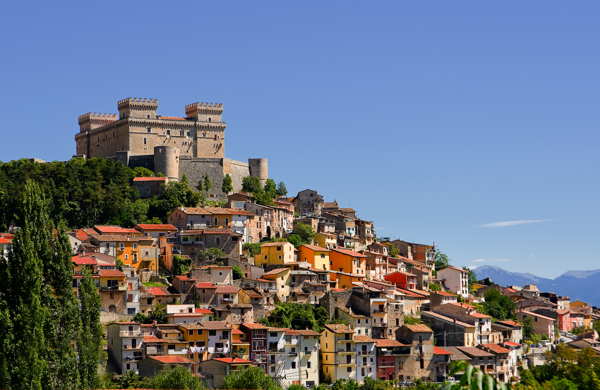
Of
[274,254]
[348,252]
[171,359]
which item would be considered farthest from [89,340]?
[348,252]

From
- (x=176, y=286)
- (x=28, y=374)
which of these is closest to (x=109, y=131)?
(x=176, y=286)

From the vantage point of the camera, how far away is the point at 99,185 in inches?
2995

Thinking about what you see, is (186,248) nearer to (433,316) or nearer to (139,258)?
(139,258)

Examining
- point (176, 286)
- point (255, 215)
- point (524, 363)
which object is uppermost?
point (255, 215)

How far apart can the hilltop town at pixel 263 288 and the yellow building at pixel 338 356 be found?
71mm

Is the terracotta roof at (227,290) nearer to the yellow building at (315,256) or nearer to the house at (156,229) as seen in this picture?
the house at (156,229)

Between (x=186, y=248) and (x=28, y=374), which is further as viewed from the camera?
(x=186, y=248)

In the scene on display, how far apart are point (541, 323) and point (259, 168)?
29020 millimetres

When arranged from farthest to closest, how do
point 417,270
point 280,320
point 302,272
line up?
point 417,270, point 302,272, point 280,320

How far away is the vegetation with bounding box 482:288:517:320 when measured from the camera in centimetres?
8319

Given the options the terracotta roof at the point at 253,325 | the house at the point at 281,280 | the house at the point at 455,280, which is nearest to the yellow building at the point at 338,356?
the terracotta roof at the point at 253,325

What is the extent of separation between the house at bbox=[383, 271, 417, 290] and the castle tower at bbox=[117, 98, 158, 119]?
27.8m

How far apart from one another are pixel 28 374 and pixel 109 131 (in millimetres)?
66278

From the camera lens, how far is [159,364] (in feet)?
180
